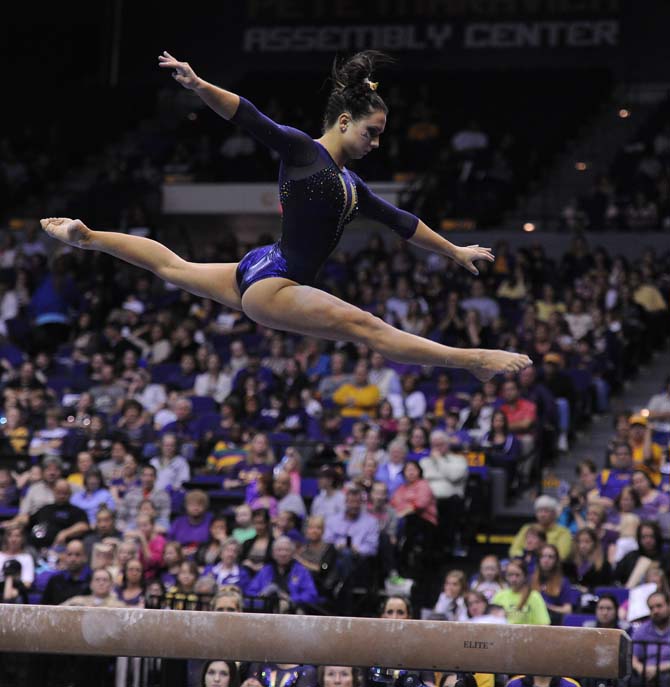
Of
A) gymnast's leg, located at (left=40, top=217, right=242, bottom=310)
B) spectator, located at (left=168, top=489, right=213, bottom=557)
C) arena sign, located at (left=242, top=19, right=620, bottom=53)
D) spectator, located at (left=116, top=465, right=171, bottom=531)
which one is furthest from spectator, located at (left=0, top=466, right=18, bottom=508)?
arena sign, located at (left=242, top=19, right=620, bottom=53)

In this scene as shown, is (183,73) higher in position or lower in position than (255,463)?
higher

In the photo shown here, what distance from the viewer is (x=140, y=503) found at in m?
10.9

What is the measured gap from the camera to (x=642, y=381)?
13922 mm

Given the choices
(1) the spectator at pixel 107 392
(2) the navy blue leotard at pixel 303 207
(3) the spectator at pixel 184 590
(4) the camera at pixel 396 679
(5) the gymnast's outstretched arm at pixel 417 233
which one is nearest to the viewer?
(2) the navy blue leotard at pixel 303 207

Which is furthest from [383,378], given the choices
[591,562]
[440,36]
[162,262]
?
[440,36]

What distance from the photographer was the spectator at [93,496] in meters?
11.0

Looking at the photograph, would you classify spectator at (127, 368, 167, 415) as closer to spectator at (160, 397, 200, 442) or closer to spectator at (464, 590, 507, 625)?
spectator at (160, 397, 200, 442)

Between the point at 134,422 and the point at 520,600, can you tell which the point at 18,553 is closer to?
the point at 134,422

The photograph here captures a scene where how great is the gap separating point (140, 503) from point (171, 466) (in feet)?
2.31

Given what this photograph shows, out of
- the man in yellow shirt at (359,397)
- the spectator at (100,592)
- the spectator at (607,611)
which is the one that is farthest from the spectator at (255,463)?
the spectator at (607,611)

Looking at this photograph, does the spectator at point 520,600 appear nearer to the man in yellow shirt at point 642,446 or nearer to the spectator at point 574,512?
the spectator at point 574,512

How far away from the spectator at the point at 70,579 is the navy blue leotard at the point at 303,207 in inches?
171

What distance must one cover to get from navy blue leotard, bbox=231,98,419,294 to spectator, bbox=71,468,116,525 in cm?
575

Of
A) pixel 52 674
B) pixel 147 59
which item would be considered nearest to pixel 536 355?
pixel 52 674
